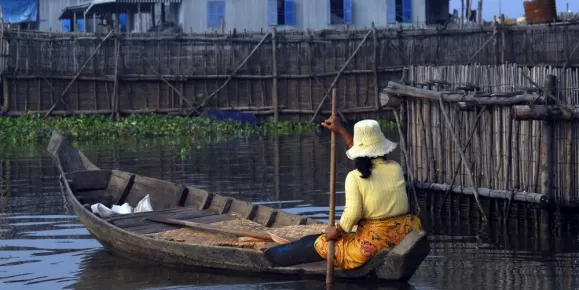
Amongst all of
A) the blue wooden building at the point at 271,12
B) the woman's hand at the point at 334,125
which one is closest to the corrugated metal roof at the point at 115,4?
the blue wooden building at the point at 271,12

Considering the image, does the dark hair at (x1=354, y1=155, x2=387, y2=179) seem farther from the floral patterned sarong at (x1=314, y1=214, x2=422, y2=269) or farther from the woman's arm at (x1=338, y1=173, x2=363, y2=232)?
the floral patterned sarong at (x1=314, y1=214, x2=422, y2=269)

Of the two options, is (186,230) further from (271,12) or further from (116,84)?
(271,12)

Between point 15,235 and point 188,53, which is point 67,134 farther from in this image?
point 15,235

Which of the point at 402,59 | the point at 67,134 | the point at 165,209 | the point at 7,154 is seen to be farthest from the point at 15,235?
the point at 402,59

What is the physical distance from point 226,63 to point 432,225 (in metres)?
14.7

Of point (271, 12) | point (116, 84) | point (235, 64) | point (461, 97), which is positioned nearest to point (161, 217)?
point (461, 97)

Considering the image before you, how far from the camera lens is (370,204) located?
9.24m

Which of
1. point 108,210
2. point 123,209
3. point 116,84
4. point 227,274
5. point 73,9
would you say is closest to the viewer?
point 227,274

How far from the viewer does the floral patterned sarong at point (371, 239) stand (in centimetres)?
934

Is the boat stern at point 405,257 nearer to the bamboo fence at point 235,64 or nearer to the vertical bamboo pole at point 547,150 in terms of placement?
the vertical bamboo pole at point 547,150

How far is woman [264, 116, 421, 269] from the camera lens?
9188 millimetres

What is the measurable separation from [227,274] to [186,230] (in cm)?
140

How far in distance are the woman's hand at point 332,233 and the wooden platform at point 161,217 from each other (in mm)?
3242

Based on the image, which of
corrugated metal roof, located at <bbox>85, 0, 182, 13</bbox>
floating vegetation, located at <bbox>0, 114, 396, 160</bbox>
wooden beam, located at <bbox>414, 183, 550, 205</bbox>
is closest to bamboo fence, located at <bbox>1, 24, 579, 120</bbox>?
floating vegetation, located at <bbox>0, 114, 396, 160</bbox>
